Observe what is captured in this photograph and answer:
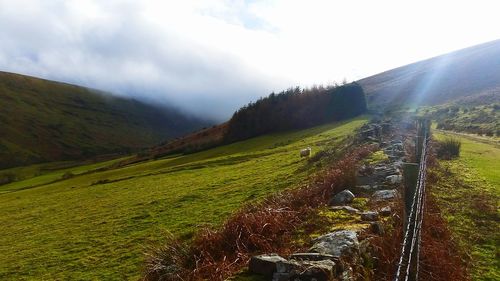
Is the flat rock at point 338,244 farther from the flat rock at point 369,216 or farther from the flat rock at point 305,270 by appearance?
the flat rock at point 369,216

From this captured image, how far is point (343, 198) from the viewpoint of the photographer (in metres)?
15.5

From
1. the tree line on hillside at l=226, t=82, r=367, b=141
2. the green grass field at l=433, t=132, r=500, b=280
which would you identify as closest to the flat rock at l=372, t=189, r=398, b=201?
the green grass field at l=433, t=132, r=500, b=280

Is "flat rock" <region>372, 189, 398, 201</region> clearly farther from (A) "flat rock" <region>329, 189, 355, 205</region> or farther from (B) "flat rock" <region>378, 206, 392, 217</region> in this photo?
(B) "flat rock" <region>378, 206, 392, 217</region>

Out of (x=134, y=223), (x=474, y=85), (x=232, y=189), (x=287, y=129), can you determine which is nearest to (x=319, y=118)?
(x=287, y=129)

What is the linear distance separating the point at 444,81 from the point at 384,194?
5903 inches

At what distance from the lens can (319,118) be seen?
9962cm

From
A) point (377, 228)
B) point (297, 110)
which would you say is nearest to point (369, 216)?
point (377, 228)

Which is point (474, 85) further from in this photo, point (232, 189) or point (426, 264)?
point (426, 264)

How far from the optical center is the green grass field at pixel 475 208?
1180 centimetres

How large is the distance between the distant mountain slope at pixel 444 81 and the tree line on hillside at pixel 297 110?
100 feet

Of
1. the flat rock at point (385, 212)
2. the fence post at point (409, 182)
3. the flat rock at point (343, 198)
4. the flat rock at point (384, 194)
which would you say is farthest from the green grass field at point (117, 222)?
the fence post at point (409, 182)

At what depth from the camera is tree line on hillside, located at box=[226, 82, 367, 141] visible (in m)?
98.9

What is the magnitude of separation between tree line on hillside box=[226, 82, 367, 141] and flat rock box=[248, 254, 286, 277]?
89.3 meters

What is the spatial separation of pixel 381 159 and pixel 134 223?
15012 mm
